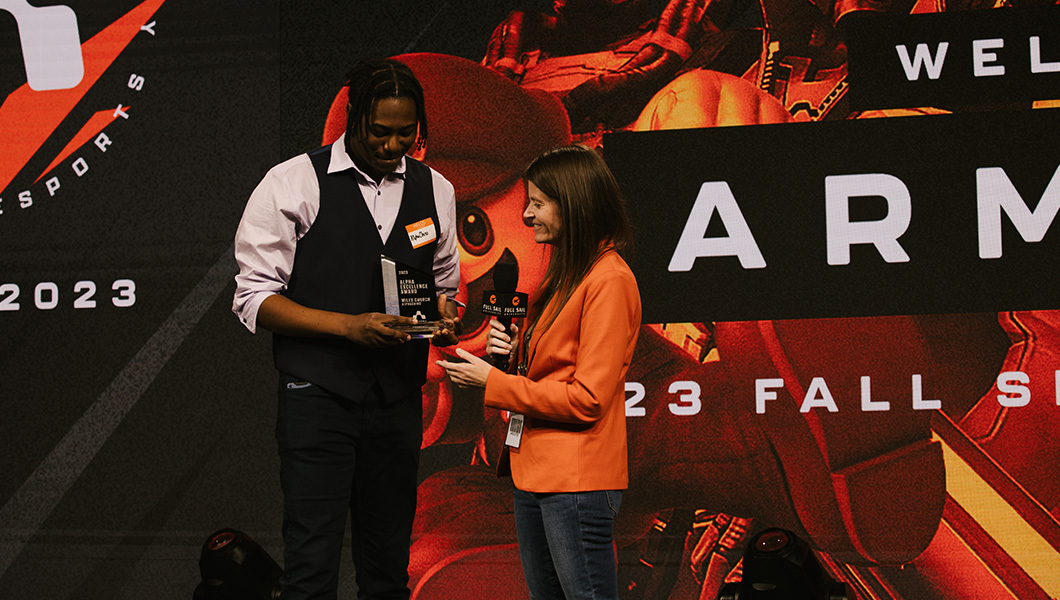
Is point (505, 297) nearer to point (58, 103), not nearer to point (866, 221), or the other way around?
point (866, 221)

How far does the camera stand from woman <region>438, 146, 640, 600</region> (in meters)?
1.57

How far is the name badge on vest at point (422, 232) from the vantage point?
6.34ft

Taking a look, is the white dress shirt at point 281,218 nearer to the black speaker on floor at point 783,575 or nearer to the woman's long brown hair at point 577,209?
the woman's long brown hair at point 577,209

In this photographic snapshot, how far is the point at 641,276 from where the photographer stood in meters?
2.88

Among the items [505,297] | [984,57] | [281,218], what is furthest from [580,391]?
[984,57]

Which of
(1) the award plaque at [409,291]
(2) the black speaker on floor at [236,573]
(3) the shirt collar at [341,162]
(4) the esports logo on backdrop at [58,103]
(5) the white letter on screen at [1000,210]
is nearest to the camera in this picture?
(1) the award plaque at [409,291]

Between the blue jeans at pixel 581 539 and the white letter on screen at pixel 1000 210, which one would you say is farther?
the white letter on screen at pixel 1000 210

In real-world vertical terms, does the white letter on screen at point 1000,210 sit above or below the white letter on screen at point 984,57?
below

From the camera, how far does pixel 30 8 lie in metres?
3.17

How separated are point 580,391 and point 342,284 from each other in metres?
0.64

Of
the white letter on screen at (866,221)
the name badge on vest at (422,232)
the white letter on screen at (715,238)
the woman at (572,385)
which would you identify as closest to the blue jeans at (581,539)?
the woman at (572,385)

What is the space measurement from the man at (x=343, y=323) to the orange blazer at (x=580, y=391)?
11.1 inches

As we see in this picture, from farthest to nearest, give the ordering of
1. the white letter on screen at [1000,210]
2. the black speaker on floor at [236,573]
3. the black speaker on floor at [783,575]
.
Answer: the white letter on screen at [1000,210], the black speaker on floor at [236,573], the black speaker on floor at [783,575]

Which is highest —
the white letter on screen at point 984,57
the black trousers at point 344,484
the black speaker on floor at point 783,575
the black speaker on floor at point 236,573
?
the white letter on screen at point 984,57
